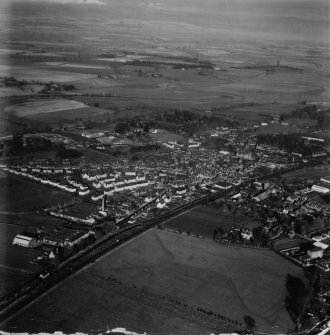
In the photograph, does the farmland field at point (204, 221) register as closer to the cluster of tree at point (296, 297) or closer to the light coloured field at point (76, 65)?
the cluster of tree at point (296, 297)

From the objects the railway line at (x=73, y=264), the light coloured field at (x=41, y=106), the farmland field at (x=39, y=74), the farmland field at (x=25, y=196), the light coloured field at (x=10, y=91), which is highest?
the farmland field at (x=39, y=74)

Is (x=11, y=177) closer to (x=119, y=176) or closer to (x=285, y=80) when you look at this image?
(x=119, y=176)

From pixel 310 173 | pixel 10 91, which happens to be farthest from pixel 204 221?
pixel 10 91

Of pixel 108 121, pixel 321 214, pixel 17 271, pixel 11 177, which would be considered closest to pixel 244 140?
pixel 108 121

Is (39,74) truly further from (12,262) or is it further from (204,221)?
(12,262)

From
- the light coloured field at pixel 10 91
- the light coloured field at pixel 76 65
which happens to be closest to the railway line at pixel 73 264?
the light coloured field at pixel 10 91

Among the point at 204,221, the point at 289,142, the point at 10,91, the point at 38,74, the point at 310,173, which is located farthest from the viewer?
the point at 38,74

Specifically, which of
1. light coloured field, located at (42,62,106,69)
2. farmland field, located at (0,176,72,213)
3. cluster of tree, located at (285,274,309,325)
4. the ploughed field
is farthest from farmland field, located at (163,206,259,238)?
light coloured field, located at (42,62,106,69)

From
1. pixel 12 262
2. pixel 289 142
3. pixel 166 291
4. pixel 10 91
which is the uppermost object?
pixel 10 91
